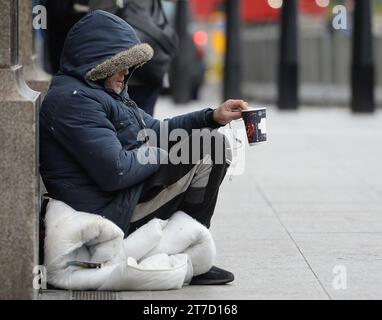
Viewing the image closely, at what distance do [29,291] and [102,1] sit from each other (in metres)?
2.92

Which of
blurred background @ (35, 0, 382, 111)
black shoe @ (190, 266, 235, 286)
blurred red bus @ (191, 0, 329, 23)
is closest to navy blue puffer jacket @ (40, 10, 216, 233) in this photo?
black shoe @ (190, 266, 235, 286)

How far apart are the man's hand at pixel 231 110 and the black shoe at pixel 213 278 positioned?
0.73 metres

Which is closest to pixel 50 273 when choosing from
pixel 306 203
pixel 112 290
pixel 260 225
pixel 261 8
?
pixel 112 290

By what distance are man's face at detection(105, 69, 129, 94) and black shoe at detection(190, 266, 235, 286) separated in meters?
0.97

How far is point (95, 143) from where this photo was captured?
541 cm

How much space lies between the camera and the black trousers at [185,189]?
5605 mm

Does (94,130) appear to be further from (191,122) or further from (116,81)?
(191,122)

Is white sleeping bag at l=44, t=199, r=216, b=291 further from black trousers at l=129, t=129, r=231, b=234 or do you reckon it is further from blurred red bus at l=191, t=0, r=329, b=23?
blurred red bus at l=191, t=0, r=329, b=23

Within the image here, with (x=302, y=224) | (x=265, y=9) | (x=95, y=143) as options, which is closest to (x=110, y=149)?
(x=95, y=143)

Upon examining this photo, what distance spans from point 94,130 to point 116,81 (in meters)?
0.39

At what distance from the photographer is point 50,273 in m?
5.54

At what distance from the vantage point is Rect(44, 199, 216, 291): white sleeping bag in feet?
17.9

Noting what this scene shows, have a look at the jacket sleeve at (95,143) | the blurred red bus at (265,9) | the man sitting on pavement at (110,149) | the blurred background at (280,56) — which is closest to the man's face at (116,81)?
the man sitting on pavement at (110,149)

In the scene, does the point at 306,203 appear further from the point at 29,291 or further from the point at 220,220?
the point at 29,291
